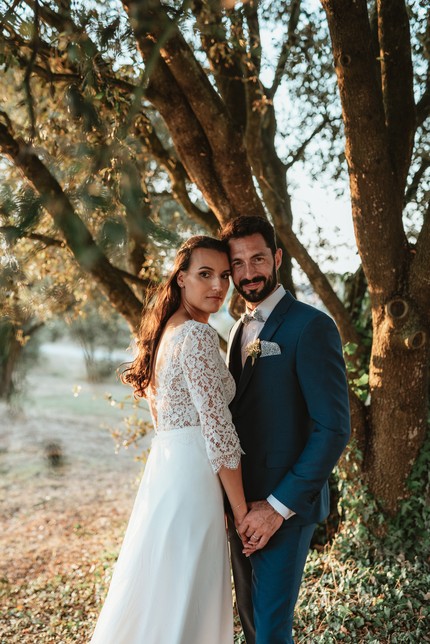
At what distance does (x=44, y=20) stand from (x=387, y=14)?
2.25 meters

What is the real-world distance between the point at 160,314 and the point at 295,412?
791 millimetres

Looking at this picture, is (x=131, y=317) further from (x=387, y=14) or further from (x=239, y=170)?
(x=387, y=14)

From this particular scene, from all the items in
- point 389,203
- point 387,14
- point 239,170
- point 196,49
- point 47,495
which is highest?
point 196,49

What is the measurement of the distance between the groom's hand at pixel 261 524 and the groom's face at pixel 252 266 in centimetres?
96

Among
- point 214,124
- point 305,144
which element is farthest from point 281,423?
point 305,144

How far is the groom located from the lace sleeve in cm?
22

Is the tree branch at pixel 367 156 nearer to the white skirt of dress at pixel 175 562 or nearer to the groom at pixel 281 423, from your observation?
the groom at pixel 281 423

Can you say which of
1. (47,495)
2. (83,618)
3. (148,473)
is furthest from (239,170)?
(47,495)

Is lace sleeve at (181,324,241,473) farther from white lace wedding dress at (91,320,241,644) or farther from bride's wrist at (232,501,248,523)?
bride's wrist at (232,501,248,523)

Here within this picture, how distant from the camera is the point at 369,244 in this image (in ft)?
12.2

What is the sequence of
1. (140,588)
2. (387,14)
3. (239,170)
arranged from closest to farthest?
(140,588) < (387,14) < (239,170)

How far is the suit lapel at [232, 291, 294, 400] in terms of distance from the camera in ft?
8.76

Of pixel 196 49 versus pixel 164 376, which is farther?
pixel 196 49

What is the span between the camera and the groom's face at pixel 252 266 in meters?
2.77
